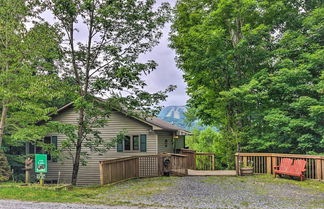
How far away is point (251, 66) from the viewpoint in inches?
572

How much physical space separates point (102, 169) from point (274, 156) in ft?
25.2

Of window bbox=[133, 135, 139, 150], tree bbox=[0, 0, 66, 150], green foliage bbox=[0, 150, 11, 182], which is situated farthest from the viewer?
window bbox=[133, 135, 139, 150]

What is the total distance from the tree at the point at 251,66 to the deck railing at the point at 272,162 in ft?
2.93

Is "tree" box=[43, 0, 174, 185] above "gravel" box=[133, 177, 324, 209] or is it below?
above

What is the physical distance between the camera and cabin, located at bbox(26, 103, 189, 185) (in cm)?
1407

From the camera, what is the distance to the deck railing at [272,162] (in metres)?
9.89

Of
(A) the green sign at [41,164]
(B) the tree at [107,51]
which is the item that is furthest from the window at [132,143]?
(A) the green sign at [41,164]

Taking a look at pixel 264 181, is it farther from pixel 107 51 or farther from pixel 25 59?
pixel 25 59

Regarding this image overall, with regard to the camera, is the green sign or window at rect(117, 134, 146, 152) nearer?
the green sign

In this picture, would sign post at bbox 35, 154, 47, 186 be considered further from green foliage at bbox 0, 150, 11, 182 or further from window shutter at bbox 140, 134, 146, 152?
window shutter at bbox 140, 134, 146, 152

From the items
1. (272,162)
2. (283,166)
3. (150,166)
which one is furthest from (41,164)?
(272,162)

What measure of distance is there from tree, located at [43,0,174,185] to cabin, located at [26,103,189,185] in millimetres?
3163

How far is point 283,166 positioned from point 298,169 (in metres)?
0.61

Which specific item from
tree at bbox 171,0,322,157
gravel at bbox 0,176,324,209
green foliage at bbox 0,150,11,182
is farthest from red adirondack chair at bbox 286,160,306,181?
green foliage at bbox 0,150,11,182
